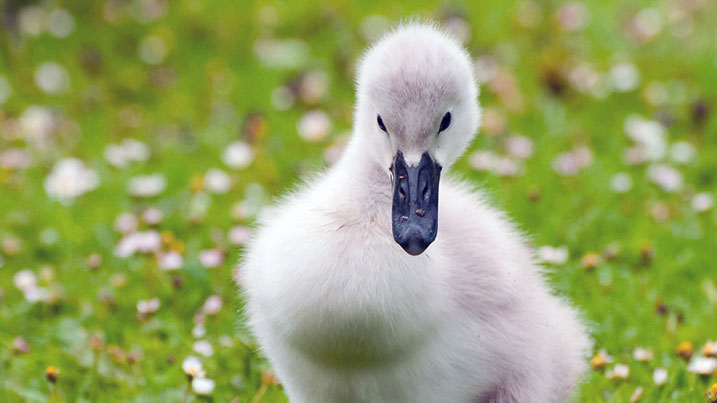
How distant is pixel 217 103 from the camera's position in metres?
6.38

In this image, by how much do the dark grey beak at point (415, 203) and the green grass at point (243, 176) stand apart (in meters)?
1.06

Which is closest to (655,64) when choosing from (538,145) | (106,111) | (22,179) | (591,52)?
(591,52)

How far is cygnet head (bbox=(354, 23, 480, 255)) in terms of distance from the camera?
277cm

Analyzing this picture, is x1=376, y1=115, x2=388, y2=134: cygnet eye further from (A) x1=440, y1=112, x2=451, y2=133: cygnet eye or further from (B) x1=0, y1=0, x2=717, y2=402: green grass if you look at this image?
(B) x1=0, y1=0, x2=717, y2=402: green grass

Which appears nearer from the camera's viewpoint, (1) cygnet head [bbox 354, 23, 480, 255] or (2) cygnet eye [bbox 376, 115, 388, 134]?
(1) cygnet head [bbox 354, 23, 480, 255]

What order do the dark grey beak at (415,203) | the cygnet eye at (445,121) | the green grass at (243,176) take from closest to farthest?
the dark grey beak at (415,203), the cygnet eye at (445,121), the green grass at (243,176)

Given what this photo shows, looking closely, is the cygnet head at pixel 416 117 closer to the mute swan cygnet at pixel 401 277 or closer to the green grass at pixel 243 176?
the mute swan cygnet at pixel 401 277

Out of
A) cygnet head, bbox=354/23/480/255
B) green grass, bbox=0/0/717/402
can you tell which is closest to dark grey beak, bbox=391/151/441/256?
cygnet head, bbox=354/23/480/255

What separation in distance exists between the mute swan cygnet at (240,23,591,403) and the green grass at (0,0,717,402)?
57 cm

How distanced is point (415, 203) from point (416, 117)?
24 centimetres

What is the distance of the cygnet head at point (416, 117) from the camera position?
109 inches

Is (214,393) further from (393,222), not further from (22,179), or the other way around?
(22,179)

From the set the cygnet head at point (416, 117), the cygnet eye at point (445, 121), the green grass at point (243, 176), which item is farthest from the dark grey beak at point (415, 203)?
the green grass at point (243, 176)

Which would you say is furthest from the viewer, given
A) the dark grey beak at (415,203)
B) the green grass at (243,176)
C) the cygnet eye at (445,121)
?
the green grass at (243,176)
